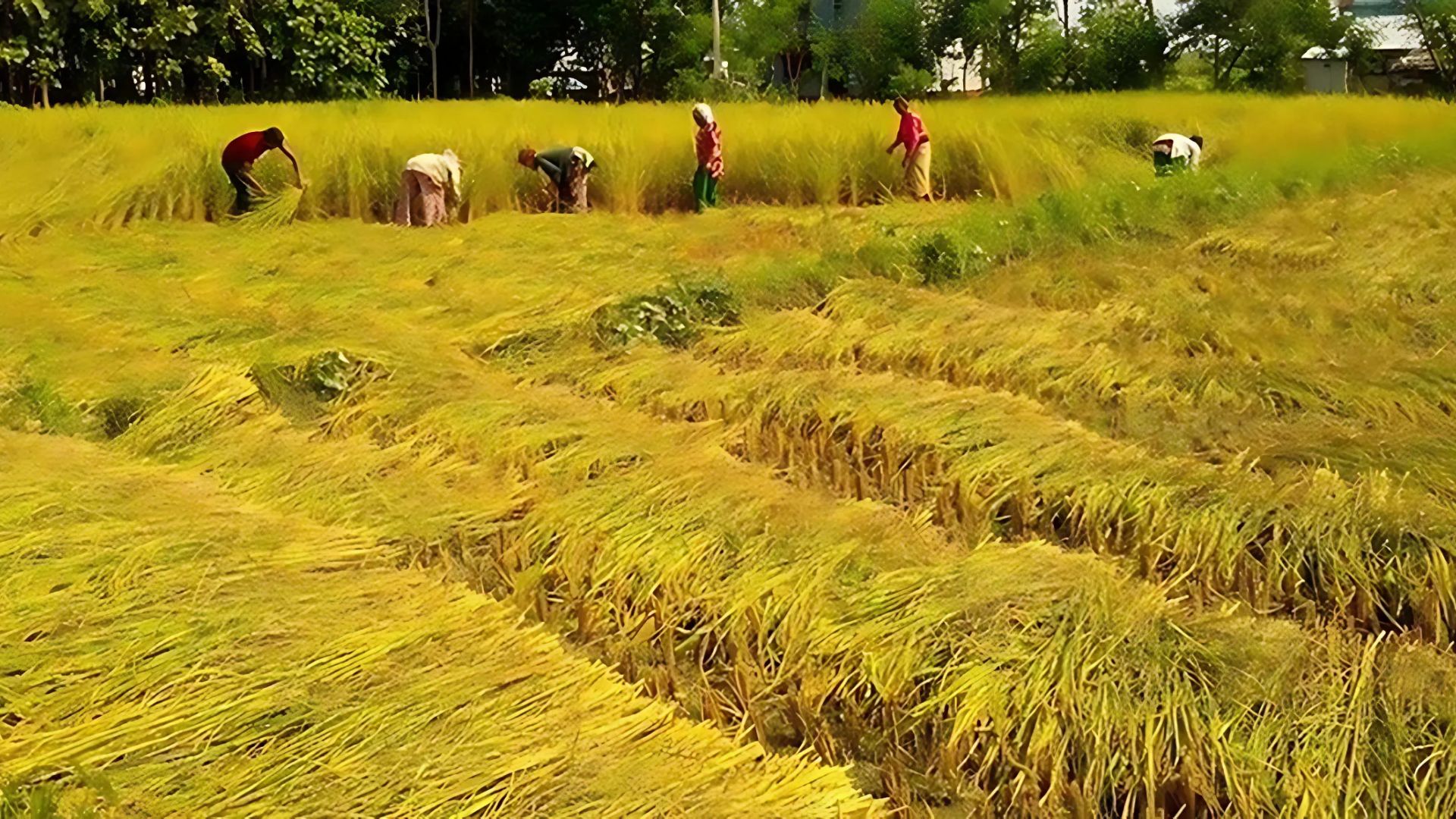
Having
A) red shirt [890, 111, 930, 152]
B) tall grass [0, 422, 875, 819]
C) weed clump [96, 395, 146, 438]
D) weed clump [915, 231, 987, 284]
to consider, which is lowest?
tall grass [0, 422, 875, 819]

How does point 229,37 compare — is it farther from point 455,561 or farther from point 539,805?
point 539,805

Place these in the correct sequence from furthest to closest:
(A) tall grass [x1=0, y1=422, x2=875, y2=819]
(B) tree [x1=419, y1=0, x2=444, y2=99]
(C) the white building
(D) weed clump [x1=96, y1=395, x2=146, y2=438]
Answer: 1. (B) tree [x1=419, y1=0, x2=444, y2=99]
2. (C) the white building
3. (D) weed clump [x1=96, y1=395, x2=146, y2=438]
4. (A) tall grass [x1=0, y1=422, x2=875, y2=819]

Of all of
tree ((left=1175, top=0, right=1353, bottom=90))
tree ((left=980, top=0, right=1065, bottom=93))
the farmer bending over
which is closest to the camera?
the farmer bending over

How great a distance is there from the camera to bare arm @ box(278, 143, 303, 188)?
8.40 meters

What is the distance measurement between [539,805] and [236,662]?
2.46 ft

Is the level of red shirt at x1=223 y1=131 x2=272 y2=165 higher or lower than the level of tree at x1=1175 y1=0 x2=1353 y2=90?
lower

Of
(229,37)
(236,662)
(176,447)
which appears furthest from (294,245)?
(229,37)

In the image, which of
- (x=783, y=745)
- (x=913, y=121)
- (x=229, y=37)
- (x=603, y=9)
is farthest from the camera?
(x=603, y=9)

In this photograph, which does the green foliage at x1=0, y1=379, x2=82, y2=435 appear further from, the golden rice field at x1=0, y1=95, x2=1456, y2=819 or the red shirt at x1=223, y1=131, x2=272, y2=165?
the red shirt at x1=223, y1=131, x2=272, y2=165

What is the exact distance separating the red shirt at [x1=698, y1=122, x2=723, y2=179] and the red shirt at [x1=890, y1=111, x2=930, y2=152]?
4.66ft

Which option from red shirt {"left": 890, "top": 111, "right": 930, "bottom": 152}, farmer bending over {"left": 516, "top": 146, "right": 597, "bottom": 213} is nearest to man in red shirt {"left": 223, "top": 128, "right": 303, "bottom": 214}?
farmer bending over {"left": 516, "top": 146, "right": 597, "bottom": 213}

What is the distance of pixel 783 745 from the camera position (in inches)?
103

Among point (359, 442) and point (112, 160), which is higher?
point (112, 160)

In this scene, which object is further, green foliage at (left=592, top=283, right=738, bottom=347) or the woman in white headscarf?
the woman in white headscarf
